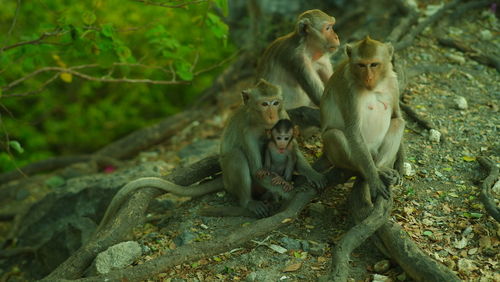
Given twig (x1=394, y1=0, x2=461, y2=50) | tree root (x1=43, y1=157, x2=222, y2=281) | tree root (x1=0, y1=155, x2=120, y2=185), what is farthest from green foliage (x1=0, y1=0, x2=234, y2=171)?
tree root (x1=43, y1=157, x2=222, y2=281)

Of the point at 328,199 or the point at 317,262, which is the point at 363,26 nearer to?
the point at 328,199

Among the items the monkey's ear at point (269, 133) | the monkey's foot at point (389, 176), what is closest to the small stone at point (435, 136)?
the monkey's foot at point (389, 176)

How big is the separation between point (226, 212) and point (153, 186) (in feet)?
2.30

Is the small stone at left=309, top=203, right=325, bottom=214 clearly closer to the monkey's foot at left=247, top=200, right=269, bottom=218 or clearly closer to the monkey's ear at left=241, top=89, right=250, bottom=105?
the monkey's foot at left=247, top=200, right=269, bottom=218

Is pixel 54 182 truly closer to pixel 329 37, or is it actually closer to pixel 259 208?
pixel 259 208

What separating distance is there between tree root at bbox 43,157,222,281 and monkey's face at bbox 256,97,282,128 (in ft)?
2.93

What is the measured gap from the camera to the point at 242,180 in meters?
4.95

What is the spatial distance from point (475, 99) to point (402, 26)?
190 cm

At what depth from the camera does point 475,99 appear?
6.57 meters

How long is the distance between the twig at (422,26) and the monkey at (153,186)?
3422 mm

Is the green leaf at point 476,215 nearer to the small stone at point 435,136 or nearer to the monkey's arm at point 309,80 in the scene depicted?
the small stone at point 435,136

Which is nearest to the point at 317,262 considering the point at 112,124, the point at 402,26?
the point at 402,26

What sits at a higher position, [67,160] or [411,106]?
Result: [411,106]

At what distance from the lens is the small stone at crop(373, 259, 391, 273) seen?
418cm
